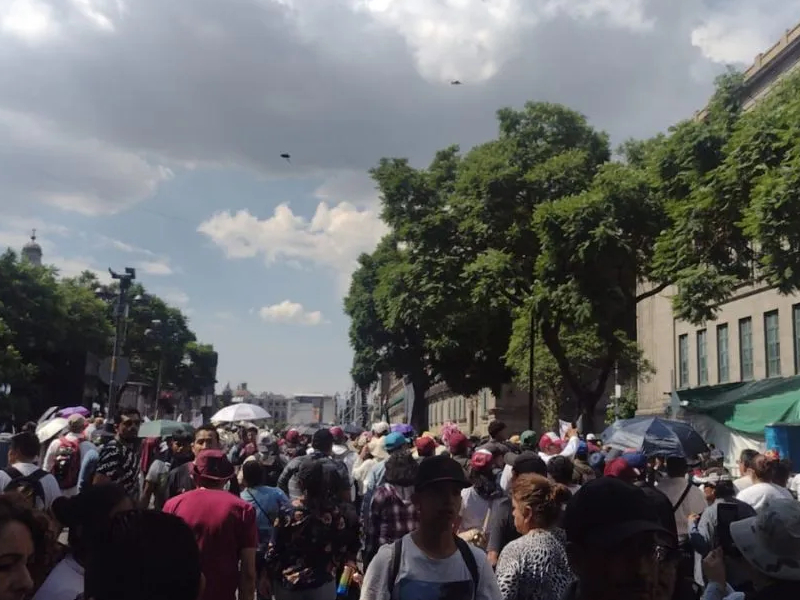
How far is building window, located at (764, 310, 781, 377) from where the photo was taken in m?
32.2

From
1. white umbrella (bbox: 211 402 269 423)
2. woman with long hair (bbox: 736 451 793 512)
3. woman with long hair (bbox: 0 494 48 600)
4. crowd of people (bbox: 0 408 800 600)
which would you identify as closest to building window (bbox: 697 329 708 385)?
white umbrella (bbox: 211 402 269 423)

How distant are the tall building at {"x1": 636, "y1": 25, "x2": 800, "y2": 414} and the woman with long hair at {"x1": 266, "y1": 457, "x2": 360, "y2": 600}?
917 inches

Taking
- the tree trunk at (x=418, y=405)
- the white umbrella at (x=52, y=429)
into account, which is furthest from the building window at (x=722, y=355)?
the white umbrella at (x=52, y=429)

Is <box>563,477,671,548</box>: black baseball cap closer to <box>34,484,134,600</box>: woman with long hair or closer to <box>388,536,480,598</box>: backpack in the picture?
<box>388,536,480,598</box>: backpack

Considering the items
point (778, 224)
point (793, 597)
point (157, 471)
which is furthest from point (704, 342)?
point (793, 597)

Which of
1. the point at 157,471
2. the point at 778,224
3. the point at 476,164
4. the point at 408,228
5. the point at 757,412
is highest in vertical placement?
the point at 476,164

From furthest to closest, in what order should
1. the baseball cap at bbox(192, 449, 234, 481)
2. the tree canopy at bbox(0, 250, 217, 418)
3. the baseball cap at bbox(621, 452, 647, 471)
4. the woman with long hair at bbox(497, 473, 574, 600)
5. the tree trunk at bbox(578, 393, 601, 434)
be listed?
the tree canopy at bbox(0, 250, 217, 418) < the tree trunk at bbox(578, 393, 601, 434) < the baseball cap at bbox(621, 452, 647, 471) < the baseball cap at bbox(192, 449, 234, 481) < the woman with long hair at bbox(497, 473, 574, 600)

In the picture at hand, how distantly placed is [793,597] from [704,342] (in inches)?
1476

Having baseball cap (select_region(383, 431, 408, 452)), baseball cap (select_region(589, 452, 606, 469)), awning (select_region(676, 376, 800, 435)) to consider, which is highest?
awning (select_region(676, 376, 800, 435))

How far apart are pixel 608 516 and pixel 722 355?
36.9 meters

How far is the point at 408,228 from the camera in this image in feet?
106

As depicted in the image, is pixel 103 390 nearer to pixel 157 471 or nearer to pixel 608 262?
pixel 608 262

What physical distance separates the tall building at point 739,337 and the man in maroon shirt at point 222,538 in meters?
23.7

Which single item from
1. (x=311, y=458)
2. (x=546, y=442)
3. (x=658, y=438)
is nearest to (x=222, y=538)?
(x=311, y=458)
